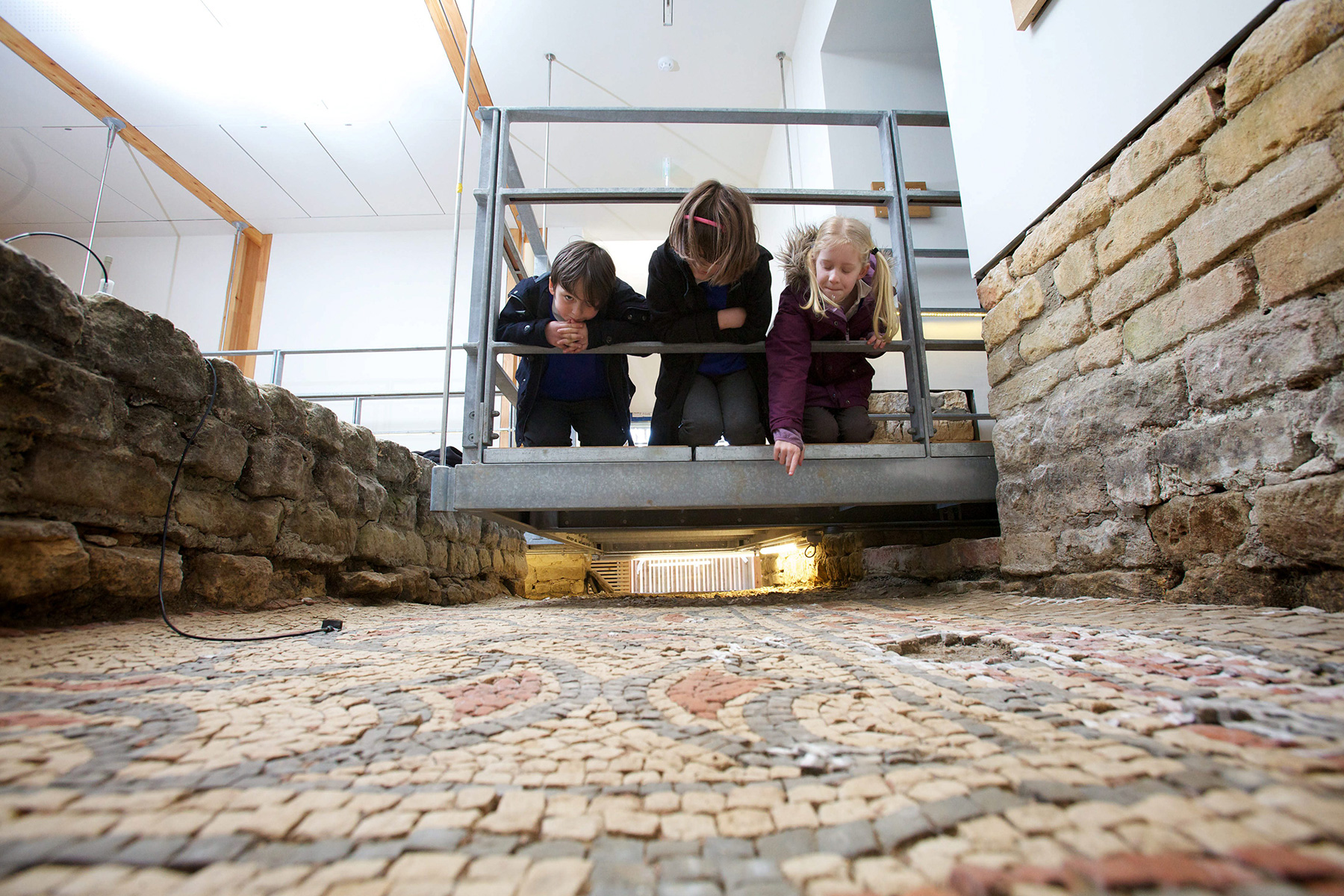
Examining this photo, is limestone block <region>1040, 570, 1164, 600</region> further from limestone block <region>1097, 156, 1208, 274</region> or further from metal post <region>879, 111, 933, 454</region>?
limestone block <region>1097, 156, 1208, 274</region>

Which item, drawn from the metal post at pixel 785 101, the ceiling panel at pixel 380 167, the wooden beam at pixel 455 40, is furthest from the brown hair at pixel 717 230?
the ceiling panel at pixel 380 167

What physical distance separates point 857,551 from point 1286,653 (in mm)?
1887

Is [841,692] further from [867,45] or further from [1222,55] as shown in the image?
[867,45]

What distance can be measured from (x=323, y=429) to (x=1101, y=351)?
209cm

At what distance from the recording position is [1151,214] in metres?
1.17

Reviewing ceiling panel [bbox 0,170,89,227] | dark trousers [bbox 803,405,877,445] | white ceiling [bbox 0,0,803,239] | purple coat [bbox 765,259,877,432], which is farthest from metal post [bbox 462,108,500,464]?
ceiling panel [bbox 0,170,89,227]

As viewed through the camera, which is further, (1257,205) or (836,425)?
(836,425)

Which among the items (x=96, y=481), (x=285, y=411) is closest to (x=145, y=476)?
(x=96, y=481)

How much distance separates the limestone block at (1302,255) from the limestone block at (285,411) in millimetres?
2094

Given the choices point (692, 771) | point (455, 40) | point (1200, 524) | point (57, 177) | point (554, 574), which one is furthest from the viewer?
point (57, 177)

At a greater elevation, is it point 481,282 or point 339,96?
point 339,96

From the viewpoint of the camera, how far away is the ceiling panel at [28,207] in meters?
5.33

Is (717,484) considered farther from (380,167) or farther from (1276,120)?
(380,167)

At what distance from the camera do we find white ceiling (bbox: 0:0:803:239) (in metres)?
3.95
